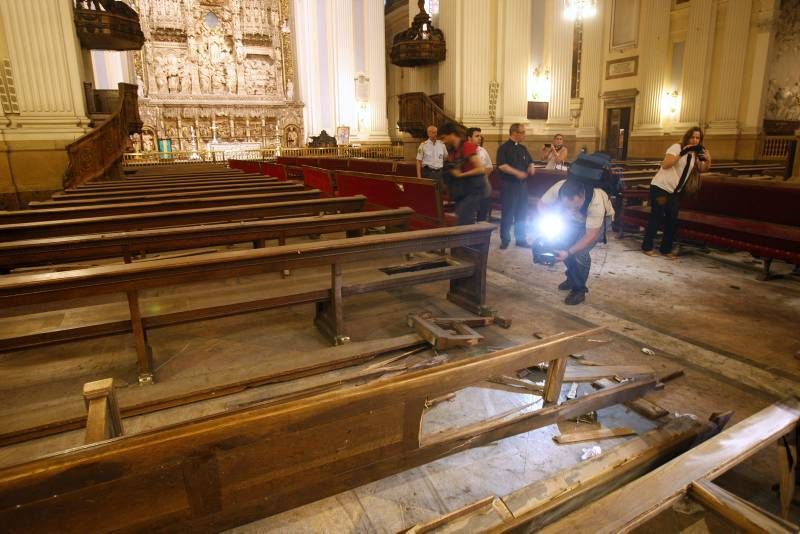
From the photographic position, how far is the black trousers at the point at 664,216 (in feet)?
19.1

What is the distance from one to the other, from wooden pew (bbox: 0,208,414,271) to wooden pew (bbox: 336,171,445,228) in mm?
1313

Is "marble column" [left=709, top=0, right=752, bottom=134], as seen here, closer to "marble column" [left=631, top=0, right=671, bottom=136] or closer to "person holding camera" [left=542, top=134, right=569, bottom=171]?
"marble column" [left=631, top=0, right=671, bottom=136]

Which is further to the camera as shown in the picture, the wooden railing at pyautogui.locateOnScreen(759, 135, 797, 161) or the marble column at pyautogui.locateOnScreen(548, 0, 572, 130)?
the wooden railing at pyautogui.locateOnScreen(759, 135, 797, 161)

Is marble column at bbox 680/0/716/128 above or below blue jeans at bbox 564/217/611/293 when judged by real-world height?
above

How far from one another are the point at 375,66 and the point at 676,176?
15.2 m

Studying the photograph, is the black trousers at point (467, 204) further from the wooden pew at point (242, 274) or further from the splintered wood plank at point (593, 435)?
the splintered wood plank at point (593, 435)

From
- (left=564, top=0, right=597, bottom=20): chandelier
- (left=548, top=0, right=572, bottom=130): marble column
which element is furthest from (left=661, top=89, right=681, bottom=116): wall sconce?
(left=548, top=0, right=572, bottom=130): marble column

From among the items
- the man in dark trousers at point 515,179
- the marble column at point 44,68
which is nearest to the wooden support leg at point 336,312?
the man in dark trousers at point 515,179

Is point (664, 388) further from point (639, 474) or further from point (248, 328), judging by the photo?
point (248, 328)

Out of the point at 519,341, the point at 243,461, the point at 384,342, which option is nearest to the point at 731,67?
the point at 519,341

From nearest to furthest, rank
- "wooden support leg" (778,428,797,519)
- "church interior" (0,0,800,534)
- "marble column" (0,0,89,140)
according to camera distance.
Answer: "church interior" (0,0,800,534) < "wooden support leg" (778,428,797,519) < "marble column" (0,0,89,140)

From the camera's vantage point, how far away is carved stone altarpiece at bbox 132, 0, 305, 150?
65.5 feet

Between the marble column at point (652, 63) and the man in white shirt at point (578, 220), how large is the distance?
16.4 m

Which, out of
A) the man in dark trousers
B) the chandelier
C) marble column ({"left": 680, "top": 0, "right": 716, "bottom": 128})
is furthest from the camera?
marble column ({"left": 680, "top": 0, "right": 716, "bottom": 128})
